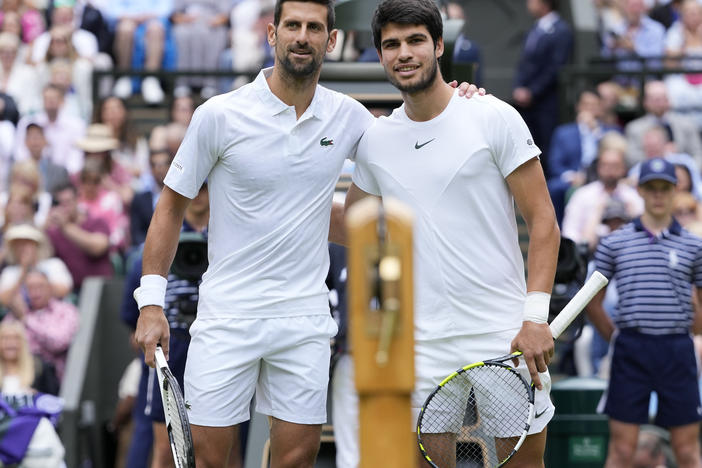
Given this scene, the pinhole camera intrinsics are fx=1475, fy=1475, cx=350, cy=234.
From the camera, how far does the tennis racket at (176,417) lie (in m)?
5.40

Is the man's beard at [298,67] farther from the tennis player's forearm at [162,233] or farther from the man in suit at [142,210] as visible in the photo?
the man in suit at [142,210]

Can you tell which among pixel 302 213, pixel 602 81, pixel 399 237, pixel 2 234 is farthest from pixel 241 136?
pixel 602 81

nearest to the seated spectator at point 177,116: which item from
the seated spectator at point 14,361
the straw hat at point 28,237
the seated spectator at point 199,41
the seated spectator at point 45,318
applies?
the seated spectator at point 199,41

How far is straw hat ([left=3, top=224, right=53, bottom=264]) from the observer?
11262 mm

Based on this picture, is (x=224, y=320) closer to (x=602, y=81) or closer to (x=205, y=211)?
(x=205, y=211)

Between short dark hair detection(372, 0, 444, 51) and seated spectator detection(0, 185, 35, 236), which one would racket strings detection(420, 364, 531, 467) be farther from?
seated spectator detection(0, 185, 35, 236)

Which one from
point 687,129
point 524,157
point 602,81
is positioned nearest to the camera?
point 524,157

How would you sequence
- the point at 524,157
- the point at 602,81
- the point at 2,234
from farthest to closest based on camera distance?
the point at 602,81 < the point at 2,234 < the point at 524,157

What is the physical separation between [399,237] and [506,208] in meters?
2.15

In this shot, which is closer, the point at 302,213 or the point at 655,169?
the point at 302,213

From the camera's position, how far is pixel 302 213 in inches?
226

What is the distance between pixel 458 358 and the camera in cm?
560

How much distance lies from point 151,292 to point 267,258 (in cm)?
49

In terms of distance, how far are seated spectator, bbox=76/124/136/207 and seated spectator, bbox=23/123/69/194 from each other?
0.87 ft
